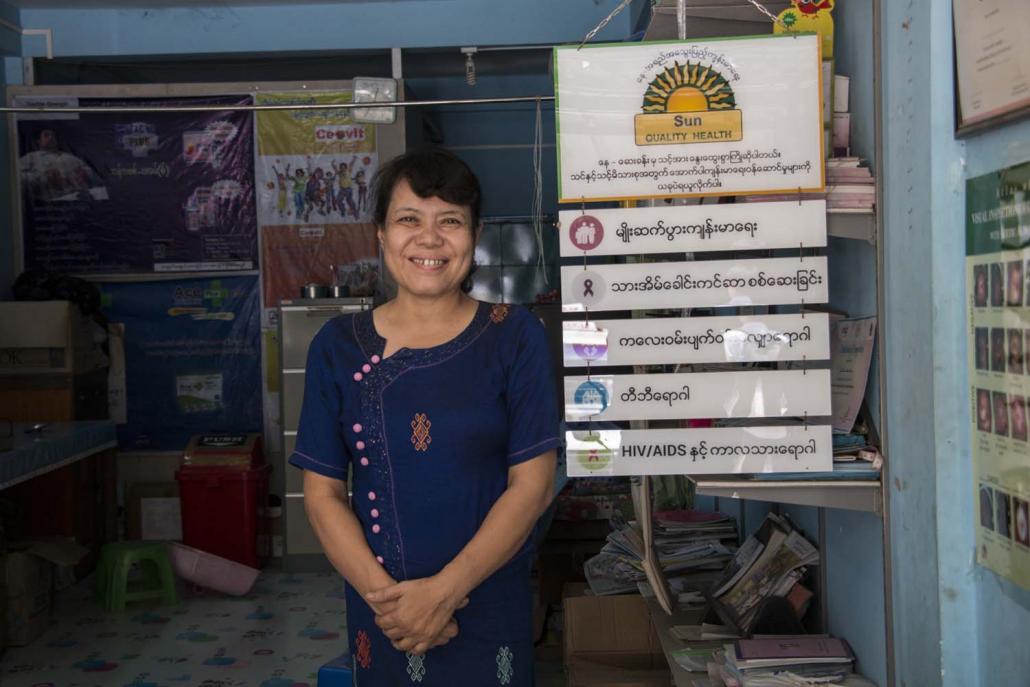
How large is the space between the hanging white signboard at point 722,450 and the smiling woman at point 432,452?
0.28 metres

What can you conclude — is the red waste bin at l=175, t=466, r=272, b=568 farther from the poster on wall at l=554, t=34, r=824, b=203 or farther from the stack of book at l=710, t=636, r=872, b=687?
the poster on wall at l=554, t=34, r=824, b=203

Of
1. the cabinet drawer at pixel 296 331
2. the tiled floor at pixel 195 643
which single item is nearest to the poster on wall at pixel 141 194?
the cabinet drawer at pixel 296 331

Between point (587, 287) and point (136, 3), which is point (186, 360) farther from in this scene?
point (587, 287)

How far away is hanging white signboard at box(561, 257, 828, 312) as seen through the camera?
2150 mm

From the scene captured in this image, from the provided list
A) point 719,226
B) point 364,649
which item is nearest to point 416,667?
point 364,649

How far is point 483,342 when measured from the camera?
6.36ft

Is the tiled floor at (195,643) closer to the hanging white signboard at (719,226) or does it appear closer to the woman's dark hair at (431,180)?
the hanging white signboard at (719,226)

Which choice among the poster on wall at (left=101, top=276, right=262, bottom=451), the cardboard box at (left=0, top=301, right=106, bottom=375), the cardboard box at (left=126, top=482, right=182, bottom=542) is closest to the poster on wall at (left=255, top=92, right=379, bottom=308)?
the poster on wall at (left=101, top=276, right=262, bottom=451)

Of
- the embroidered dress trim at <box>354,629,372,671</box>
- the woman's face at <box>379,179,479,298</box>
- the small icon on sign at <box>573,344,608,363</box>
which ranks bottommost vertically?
the embroidered dress trim at <box>354,629,372,671</box>

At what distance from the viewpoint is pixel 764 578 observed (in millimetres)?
2861

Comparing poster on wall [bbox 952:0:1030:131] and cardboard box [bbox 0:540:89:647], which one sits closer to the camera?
poster on wall [bbox 952:0:1030:131]

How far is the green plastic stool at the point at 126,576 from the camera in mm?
5367

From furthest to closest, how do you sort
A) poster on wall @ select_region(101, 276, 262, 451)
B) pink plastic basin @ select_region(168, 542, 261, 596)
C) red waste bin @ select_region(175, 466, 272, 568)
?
poster on wall @ select_region(101, 276, 262, 451), red waste bin @ select_region(175, 466, 272, 568), pink plastic basin @ select_region(168, 542, 261, 596)

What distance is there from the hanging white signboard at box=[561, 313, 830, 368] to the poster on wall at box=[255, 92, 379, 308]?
4591 millimetres
